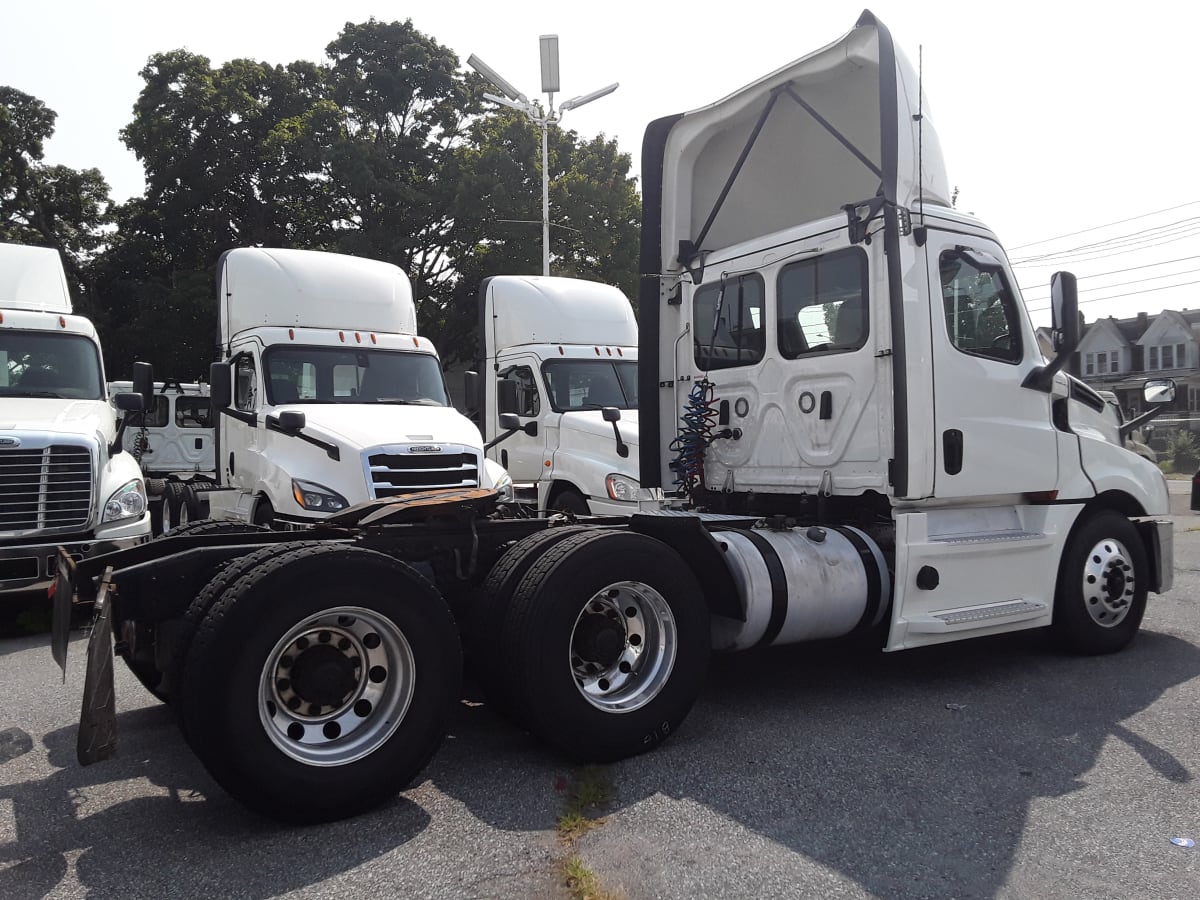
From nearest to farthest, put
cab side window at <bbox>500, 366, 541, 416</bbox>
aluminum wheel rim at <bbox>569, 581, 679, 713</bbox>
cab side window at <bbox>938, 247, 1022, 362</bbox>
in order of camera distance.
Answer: aluminum wheel rim at <bbox>569, 581, 679, 713</bbox> → cab side window at <bbox>938, 247, 1022, 362</bbox> → cab side window at <bbox>500, 366, 541, 416</bbox>

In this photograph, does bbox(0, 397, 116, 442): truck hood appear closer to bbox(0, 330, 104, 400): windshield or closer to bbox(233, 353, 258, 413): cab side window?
bbox(0, 330, 104, 400): windshield

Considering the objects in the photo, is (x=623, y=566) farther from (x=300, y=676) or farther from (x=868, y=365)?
(x=868, y=365)

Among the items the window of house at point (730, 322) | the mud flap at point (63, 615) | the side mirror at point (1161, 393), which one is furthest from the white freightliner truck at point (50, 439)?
the side mirror at point (1161, 393)

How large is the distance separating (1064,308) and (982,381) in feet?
2.15

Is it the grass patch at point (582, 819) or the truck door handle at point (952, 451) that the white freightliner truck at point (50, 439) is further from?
the truck door handle at point (952, 451)

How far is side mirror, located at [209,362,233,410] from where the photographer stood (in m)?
9.40

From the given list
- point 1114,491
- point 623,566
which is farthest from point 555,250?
point 623,566

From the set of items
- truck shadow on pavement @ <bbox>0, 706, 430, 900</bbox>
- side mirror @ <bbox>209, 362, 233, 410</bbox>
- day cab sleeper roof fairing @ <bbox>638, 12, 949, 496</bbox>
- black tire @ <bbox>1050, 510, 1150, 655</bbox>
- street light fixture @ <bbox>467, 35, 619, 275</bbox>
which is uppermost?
street light fixture @ <bbox>467, 35, 619, 275</bbox>

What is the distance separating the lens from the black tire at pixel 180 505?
37.6 feet

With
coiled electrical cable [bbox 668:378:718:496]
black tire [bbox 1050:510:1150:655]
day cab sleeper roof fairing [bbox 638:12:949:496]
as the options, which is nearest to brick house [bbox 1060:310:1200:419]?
black tire [bbox 1050:510:1150:655]

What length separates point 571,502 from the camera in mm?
10508

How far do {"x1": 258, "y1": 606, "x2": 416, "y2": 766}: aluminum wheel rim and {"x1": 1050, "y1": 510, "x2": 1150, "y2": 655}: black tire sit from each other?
180 inches

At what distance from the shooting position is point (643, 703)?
452 centimetres

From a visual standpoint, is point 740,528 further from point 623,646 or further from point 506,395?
point 506,395
